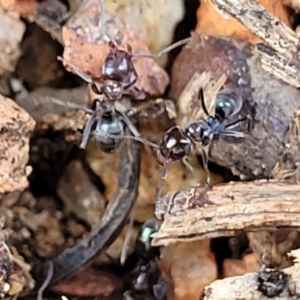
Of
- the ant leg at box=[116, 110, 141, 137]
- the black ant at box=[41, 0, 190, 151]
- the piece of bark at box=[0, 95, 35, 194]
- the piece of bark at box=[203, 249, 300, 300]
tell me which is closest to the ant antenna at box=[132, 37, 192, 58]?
the black ant at box=[41, 0, 190, 151]

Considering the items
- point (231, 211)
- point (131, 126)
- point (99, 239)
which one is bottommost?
point (99, 239)

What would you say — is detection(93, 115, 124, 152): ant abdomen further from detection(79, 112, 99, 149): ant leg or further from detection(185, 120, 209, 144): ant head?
detection(185, 120, 209, 144): ant head

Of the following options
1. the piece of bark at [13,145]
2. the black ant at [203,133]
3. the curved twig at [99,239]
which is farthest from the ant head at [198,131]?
A: the piece of bark at [13,145]

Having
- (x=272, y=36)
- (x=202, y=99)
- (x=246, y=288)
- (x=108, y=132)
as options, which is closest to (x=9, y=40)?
(x=108, y=132)

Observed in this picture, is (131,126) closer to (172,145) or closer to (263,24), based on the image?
(172,145)

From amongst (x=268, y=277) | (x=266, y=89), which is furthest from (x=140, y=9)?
(x=268, y=277)
